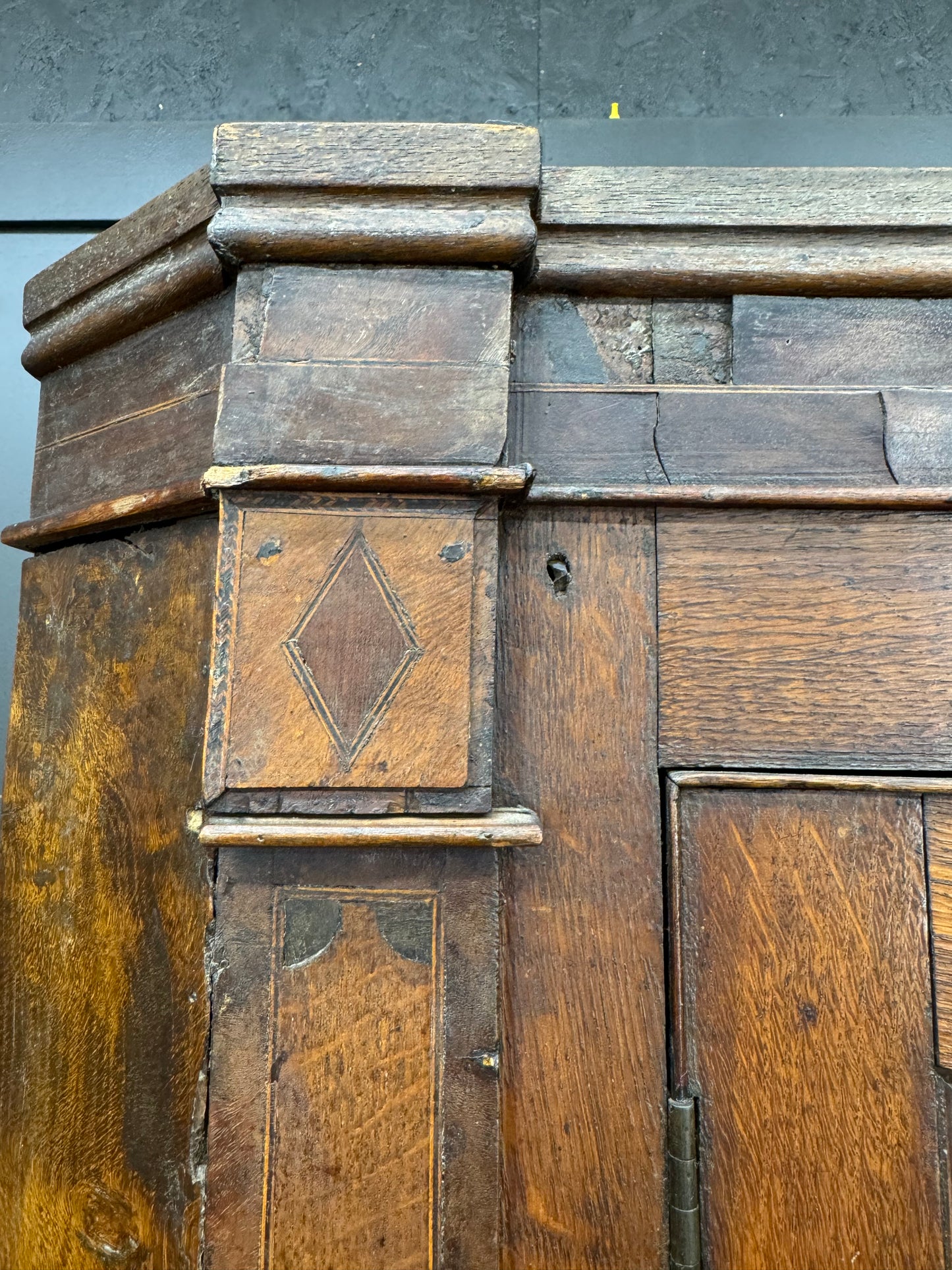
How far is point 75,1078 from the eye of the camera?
3.12 ft

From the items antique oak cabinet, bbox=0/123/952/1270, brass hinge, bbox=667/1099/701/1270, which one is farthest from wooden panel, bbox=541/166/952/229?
brass hinge, bbox=667/1099/701/1270

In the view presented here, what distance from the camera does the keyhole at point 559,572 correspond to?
92 centimetres

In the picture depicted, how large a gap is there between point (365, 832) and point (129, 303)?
0.76 m

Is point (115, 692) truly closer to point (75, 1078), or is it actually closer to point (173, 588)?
point (173, 588)

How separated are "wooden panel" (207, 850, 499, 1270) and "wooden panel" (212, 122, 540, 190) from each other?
2.41ft

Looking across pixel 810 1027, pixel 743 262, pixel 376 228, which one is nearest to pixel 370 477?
pixel 376 228

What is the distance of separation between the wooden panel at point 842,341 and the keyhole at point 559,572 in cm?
31

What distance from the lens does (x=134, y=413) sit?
41.8 inches

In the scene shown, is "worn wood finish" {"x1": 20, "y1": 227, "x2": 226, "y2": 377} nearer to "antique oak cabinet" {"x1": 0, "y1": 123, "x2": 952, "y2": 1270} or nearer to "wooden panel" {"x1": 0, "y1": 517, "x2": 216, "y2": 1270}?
"antique oak cabinet" {"x1": 0, "y1": 123, "x2": 952, "y2": 1270}

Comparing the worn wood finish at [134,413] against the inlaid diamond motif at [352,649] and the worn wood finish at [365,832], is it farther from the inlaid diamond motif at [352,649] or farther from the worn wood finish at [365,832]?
the worn wood finish at [365,832]

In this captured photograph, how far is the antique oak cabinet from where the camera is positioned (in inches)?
32.2

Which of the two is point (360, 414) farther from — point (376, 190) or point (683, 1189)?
point (683, 1189)

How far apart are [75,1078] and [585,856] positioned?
0.66m

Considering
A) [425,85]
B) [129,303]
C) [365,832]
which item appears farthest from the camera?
[425,85]
